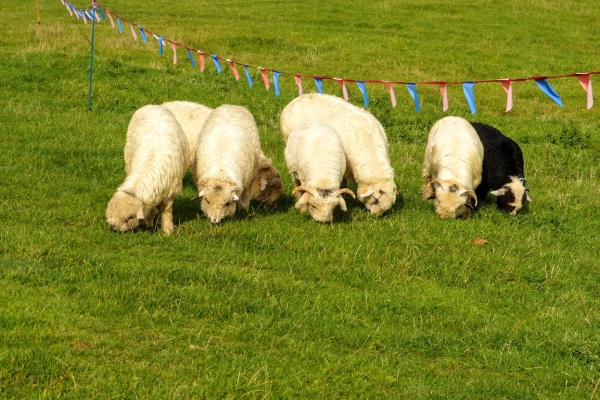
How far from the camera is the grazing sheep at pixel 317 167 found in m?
11.4

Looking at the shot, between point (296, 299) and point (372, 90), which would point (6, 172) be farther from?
point (372, 90)

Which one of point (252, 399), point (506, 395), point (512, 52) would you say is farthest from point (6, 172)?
point (512, 52)

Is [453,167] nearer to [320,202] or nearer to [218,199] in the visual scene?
[320,202]

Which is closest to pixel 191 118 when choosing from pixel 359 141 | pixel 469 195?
pixel 359 141

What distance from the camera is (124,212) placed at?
9.92 meters

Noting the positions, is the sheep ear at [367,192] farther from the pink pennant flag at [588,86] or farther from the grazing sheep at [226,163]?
the pink pennant flag at [588,86]

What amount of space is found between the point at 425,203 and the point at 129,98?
938cm

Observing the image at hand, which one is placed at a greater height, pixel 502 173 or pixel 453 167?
pixel 453 167

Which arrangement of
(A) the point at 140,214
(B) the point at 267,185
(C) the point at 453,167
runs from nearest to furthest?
(A) the point at 140,214 < (C) the point at 453,167 < (B) the point at 267,185

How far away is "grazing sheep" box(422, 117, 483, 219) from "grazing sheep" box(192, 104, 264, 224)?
3.12 m

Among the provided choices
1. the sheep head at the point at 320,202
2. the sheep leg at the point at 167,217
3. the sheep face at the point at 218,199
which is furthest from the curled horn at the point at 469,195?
the sheep leg at the point at 167,217

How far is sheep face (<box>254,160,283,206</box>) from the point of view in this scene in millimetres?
12484

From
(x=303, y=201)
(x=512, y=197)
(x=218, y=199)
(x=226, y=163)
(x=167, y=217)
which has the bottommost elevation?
(x=512, y=197)

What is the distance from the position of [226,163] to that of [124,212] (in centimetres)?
216
